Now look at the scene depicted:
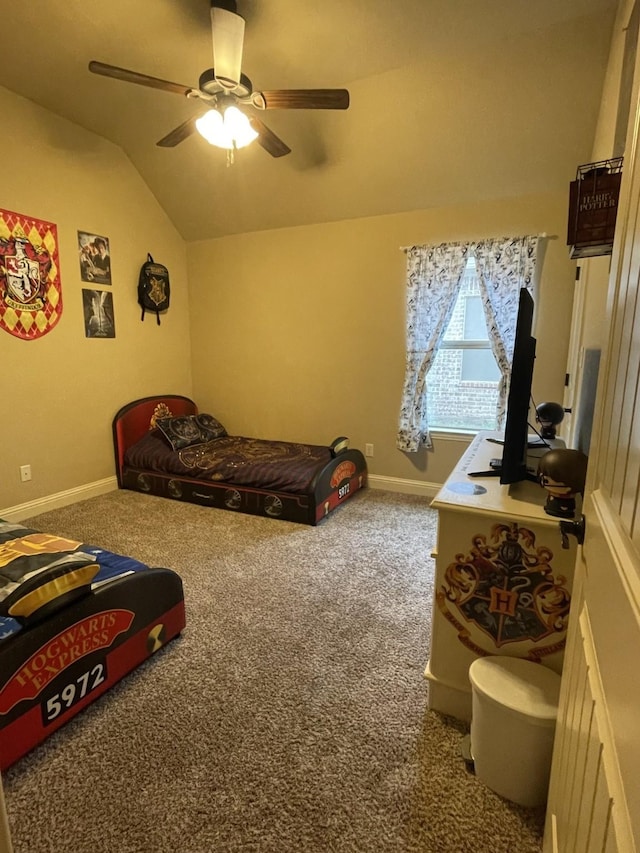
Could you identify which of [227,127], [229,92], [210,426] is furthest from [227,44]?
[210,426]

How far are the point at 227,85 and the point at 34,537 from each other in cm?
232

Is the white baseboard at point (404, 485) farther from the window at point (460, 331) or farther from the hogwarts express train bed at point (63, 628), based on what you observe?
the hogwarts express train bed at point (63, 628)

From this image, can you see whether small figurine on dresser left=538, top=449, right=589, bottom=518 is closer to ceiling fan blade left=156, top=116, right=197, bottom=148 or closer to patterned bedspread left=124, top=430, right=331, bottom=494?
patterned bedspread left=124, top=430, right=331, bottom=494

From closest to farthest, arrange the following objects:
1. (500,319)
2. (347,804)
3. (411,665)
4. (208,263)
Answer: (347,804)
(411,665)
(500,319)
(208,263)

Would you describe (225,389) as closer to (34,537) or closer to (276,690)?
(34,537)

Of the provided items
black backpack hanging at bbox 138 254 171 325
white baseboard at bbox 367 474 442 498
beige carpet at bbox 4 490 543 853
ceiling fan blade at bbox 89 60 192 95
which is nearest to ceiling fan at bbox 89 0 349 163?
ceiling fan blade at bbox 89 60 192 95

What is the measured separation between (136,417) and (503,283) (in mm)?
3524

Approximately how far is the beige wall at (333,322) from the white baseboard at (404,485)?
1.9 inches

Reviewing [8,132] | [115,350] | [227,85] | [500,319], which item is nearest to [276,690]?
[227,85]

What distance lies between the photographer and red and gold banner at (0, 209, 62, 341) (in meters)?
3.18

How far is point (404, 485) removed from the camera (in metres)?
4.09

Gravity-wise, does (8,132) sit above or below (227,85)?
above

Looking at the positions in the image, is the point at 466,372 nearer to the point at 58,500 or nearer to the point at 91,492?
the point at 91,492

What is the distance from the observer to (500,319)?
11.5ft
